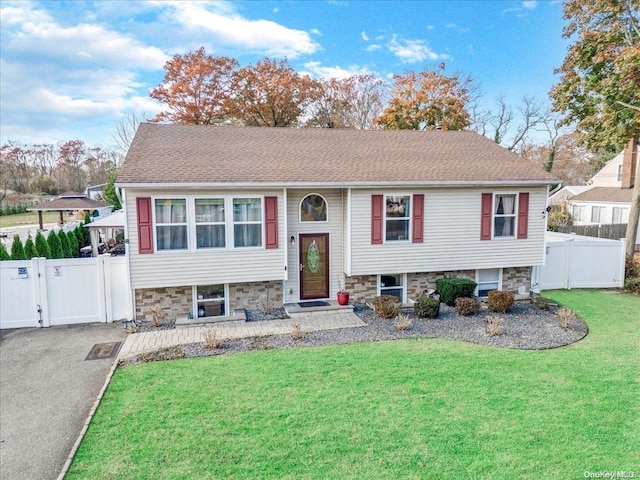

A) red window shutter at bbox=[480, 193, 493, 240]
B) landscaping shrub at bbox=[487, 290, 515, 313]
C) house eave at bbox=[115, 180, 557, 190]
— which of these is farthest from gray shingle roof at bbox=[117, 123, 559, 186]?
landscaping shrub at bbox=[487, 290, 515, 313]

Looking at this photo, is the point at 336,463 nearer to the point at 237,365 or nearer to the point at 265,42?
the point at 237,365

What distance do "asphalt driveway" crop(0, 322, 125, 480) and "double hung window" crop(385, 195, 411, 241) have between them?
7553 millimetres

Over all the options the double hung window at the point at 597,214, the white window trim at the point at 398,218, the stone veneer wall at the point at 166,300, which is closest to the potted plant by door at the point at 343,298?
the white window trim at the point at 398,218

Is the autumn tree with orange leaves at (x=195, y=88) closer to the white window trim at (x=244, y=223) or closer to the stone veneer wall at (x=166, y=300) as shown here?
the white window trim at (x=244, y=223)

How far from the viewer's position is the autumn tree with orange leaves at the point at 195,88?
26.3m

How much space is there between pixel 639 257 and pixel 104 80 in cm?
2813

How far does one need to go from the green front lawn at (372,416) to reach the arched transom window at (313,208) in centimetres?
448

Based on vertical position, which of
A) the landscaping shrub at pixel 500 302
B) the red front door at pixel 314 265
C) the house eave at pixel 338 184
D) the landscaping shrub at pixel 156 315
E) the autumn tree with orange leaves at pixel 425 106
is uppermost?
the autumn tree with orange leaves at pixel 425 106

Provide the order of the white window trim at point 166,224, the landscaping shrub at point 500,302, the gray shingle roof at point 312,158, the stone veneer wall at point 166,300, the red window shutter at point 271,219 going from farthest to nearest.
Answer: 1. the landscaping shrub at point 500,302
2. the red window shutter at point 271,219
3. the stone veneer wall at point 166,300
4. the gray shingle roof at point 312,158
5. the white window trim at point 166,224

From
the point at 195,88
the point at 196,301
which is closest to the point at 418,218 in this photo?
the point at 196,301

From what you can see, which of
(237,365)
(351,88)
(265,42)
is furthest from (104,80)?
(237,365)

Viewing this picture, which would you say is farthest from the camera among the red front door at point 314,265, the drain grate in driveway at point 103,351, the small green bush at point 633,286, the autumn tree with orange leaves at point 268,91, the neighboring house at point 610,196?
the autumn tree with orange leaves at point 268,91

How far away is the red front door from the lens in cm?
1173

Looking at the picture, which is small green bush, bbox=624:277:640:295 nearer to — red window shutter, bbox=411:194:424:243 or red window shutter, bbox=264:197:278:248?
red window shutter, bbox=411:194:424:243
